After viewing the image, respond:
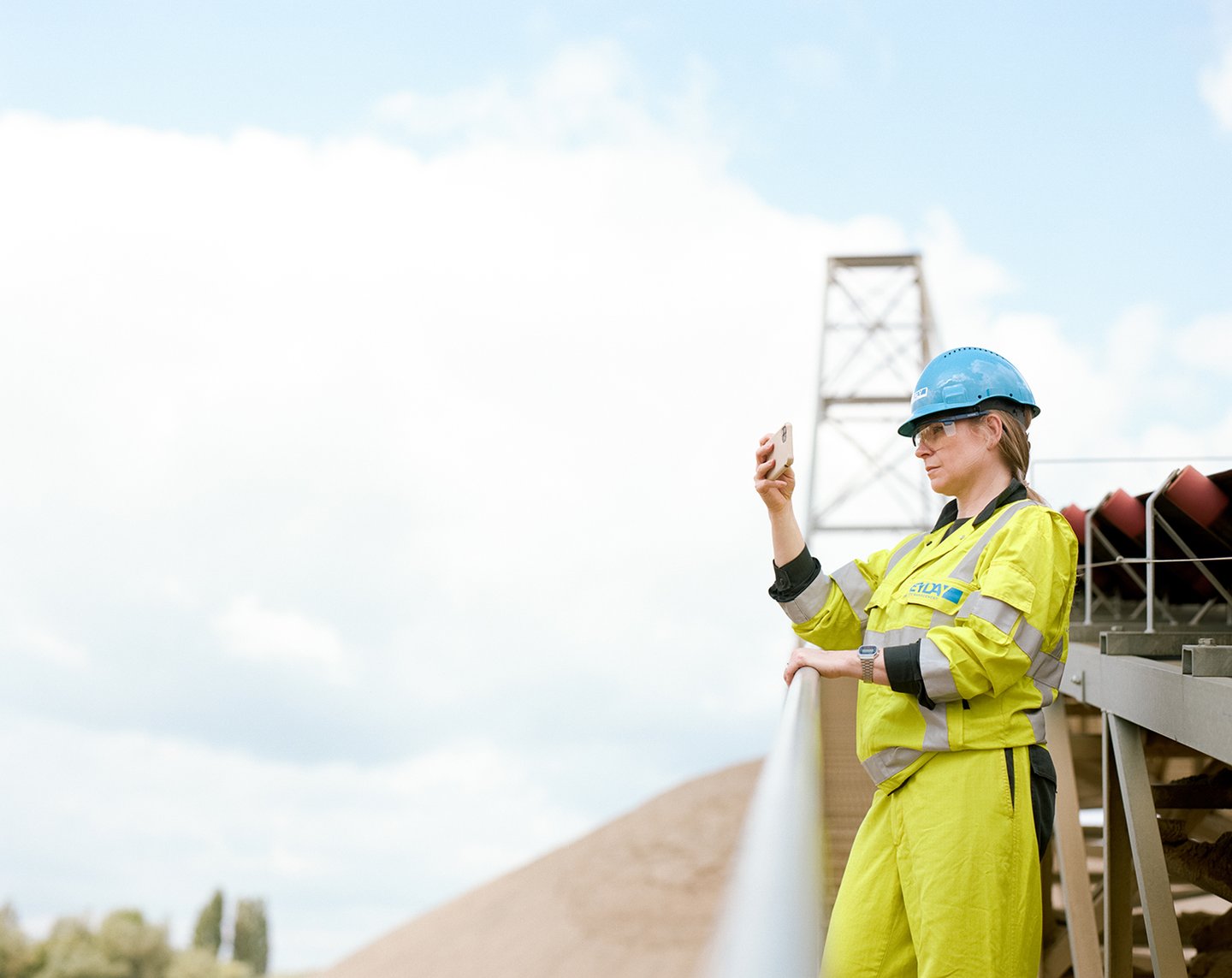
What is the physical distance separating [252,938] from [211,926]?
3.98 feet

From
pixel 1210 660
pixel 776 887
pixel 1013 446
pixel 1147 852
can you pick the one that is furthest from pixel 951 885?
pixel 1147 852

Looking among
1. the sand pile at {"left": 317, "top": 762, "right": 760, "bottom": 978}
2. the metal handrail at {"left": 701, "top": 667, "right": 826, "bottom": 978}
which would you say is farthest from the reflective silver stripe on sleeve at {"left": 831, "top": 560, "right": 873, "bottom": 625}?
the sand pile at {"left": 317, "top": 762, "right": 760, "bottom": 978}

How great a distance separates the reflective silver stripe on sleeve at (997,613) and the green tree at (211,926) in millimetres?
36092

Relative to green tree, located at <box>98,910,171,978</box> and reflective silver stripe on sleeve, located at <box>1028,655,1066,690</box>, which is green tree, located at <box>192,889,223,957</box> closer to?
green tree, located at <box>98,910,171,978</box>

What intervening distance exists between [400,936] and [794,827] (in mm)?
20627

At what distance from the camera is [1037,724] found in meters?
2.32

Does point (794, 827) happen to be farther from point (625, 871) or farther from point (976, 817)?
point (625, 871)

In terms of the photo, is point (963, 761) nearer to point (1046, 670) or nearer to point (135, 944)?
point (1046, 670)

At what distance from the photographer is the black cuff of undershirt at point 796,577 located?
8.28 ft

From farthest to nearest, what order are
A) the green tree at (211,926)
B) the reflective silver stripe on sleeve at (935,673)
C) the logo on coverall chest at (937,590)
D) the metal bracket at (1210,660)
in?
the green tree at (211,926) → the metal bracket at (1210,660) → the logo on coverall chest at (937,590) → the reflective silver stripe on sleeve at (935,673)

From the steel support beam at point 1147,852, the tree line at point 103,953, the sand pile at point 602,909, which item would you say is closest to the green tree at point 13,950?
the tree line at point 103,953

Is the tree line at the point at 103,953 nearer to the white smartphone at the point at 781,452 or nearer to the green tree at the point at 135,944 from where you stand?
the green tree at the point at 135,944

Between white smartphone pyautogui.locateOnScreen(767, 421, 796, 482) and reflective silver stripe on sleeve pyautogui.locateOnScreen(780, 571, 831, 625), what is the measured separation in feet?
0.78

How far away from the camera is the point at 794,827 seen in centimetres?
135
